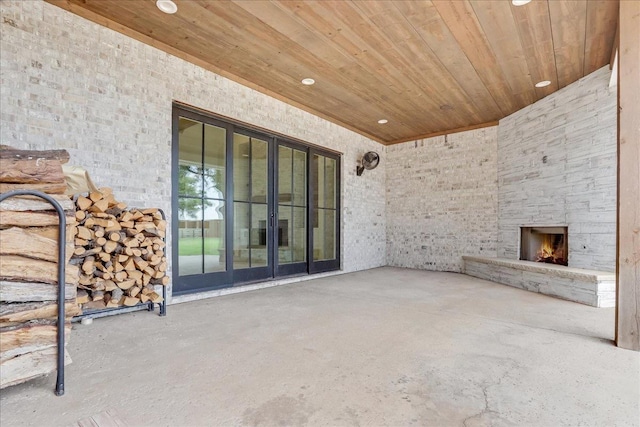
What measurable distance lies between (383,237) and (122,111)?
Answer: 18.2 feet

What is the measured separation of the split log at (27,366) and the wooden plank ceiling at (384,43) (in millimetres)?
2819

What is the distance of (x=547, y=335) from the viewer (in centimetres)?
263

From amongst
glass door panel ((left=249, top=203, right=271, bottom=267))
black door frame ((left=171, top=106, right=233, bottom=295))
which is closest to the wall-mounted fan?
glass door panel ((left=249, top=203, right=271, bottom=267))

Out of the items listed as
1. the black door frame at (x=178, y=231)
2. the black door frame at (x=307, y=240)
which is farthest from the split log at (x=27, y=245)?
the black door frame at (x=307, y=240)

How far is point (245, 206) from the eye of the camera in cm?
453

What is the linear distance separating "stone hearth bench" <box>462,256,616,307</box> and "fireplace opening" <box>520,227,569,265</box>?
1.43 ft

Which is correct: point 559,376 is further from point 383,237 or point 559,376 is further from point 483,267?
point 383,237

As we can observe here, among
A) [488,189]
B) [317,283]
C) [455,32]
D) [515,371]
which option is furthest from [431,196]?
[515,371]

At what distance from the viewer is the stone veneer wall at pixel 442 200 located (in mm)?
6059

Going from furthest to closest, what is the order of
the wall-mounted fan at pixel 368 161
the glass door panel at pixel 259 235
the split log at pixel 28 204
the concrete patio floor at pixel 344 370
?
the wall-mounted fan at pixel 368 161 → the glass door panel at pixel 259 235 → the split log at pixel 28 204 → the concrete patio floor at pixel 344 370

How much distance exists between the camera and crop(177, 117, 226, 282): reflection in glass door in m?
3.79

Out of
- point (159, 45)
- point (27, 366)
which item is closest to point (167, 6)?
point (159, 45)

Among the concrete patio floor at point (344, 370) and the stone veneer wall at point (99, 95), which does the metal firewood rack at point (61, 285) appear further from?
the stone veneer wall at point (99, 95)

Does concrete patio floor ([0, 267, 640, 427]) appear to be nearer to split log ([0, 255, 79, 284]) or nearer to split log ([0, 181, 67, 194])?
split log ([0, 255, 79, 284])
